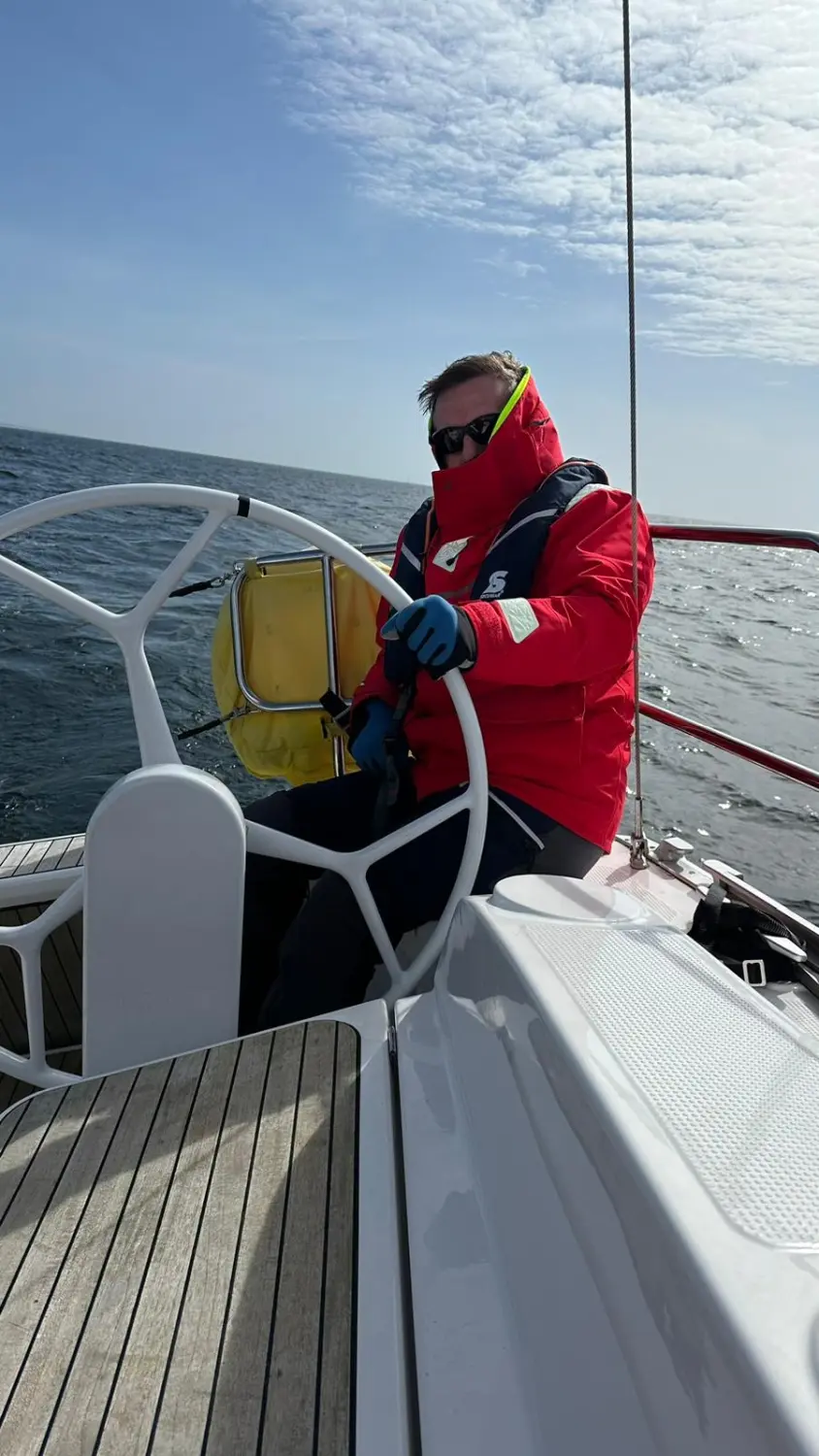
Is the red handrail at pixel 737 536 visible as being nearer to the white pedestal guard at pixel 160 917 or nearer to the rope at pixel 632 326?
the rope at pixel 632 326

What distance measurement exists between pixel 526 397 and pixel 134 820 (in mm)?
1058

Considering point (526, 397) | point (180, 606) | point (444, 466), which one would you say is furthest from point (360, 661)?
point (180, 606)

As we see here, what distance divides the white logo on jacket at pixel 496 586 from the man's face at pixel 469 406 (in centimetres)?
25

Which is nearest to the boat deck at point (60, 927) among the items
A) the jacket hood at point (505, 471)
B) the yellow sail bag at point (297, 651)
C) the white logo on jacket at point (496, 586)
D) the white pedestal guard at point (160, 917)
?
the white pedestal guard at point (160, 917)

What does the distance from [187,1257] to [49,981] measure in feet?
3.76

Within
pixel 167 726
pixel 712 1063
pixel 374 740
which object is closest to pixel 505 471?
pixel 374 740

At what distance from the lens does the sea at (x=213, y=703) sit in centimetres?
376

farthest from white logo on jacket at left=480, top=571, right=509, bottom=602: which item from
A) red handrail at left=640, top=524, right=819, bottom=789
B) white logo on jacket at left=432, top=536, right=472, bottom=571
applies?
red handrail at left=640, top=524, right=819, bottom=789

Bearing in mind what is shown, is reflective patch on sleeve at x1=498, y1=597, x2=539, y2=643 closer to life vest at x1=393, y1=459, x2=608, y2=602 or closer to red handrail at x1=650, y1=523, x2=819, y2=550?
life vest at x1=393, y1=459, x2=608, y2=602

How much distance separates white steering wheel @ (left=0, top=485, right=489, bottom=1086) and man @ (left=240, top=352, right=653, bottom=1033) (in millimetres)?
54

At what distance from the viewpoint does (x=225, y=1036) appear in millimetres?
1292

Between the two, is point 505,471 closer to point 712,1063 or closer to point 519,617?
point 519,617

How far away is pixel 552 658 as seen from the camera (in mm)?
1452

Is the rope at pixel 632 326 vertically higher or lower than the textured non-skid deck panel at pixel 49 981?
higher
